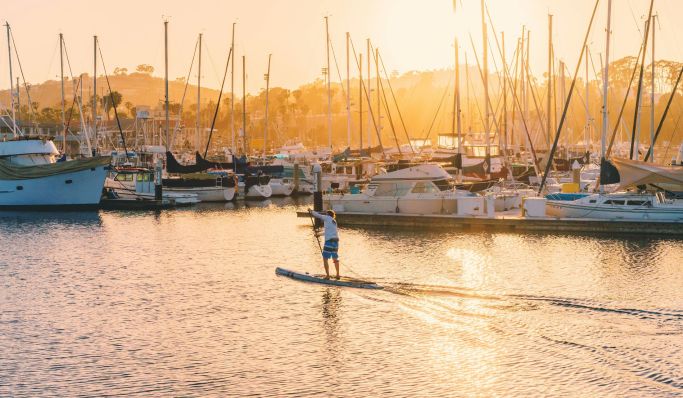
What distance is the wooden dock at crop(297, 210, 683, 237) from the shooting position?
46781 millimetres

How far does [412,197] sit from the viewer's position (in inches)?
2111

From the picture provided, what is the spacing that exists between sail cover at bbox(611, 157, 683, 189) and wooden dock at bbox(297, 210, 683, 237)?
219 cm

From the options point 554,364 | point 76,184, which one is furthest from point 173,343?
point 76,184

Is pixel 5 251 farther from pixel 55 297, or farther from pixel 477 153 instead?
pixel 477 153

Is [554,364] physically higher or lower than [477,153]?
Result: lower

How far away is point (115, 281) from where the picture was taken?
1417 inches

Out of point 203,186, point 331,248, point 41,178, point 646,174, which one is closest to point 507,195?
point 646,174

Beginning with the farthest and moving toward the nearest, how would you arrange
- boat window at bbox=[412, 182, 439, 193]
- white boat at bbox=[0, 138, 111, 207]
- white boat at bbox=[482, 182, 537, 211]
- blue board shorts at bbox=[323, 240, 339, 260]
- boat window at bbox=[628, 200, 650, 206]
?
white boat at bbox=[0, 138, 111, 207]
white boat at bbox=[482, 182, 537, 211]
boat window at bbox=[412, 182, 439, 193]
boat window at bbox=[628, 200, 650, 206]
blue board shorts at bbox=[323, 240, 339, 260]

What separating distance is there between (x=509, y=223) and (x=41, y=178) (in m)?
37.4

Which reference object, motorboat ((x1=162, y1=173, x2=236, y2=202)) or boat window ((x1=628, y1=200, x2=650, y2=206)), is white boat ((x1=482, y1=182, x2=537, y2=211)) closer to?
boat window ((x1=628, y1=200, x2=650, y2=206))

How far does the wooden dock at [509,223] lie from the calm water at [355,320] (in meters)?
1.30

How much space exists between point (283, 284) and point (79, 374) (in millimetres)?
12901

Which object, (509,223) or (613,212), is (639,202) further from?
(509,223)

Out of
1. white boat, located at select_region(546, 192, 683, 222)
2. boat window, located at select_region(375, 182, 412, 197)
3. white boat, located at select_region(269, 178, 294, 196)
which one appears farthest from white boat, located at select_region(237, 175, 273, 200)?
white boat, located at select_region(546, 192, 683, 222)
